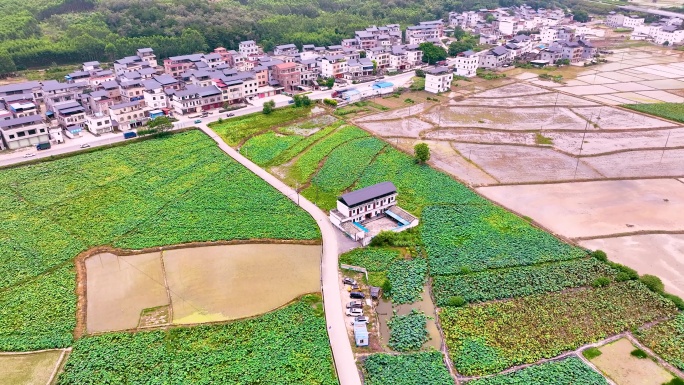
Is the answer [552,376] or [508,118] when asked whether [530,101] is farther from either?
[552,376]

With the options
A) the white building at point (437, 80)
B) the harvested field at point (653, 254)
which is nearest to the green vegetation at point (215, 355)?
the harvested field at point (653, 254)

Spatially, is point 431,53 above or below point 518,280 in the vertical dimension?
above

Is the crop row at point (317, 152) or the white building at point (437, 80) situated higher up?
the white building at point (437, 80)

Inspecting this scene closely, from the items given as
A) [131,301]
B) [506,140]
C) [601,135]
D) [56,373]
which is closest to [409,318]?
[131,301]

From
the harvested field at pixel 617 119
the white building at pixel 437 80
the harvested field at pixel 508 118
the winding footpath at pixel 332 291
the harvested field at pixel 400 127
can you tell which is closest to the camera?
the winding footpath at pixel 332 291

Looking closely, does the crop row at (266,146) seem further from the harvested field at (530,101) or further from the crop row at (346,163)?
the harvested field at (530,101)

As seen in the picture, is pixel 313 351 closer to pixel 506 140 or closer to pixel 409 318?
pixel 409 318

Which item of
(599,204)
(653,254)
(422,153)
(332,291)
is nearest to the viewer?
(332,291)

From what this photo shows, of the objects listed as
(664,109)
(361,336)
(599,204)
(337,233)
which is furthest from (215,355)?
(664,109)
